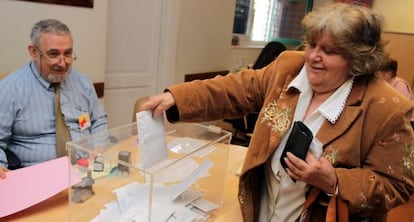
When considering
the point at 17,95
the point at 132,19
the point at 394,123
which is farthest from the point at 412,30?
the point at 17,95

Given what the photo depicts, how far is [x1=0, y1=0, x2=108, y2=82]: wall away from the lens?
7.26 feet

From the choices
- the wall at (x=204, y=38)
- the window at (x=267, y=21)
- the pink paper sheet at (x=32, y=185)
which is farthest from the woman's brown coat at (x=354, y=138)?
the window at (x=267, y=21)

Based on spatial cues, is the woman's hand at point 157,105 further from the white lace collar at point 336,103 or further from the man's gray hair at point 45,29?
the man's gray hair at point 45,29

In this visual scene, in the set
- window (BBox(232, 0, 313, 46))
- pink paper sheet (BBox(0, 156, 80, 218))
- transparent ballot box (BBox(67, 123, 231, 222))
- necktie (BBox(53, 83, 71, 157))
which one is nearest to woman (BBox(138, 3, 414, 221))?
transparent ballot box (BBox(67, 123, 231, 222))

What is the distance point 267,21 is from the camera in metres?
5.19

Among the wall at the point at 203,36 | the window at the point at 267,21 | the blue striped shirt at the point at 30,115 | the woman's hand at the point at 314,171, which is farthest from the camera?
the window at the point at 267,21

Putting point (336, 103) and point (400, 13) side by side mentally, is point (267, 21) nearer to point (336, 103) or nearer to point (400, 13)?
point (400, 13)

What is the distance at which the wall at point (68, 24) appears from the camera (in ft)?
7.26

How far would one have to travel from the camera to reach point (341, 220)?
1054 mm

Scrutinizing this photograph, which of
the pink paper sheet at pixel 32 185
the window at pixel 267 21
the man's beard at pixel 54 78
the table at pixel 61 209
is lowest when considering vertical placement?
the table at pixel 61 209

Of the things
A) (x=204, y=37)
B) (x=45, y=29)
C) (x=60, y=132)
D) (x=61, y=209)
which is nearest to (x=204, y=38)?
(x=204, y=37)

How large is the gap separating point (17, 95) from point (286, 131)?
52.7 inches

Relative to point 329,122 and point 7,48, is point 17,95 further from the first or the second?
point 329,122

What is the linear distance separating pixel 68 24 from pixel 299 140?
2.01m
